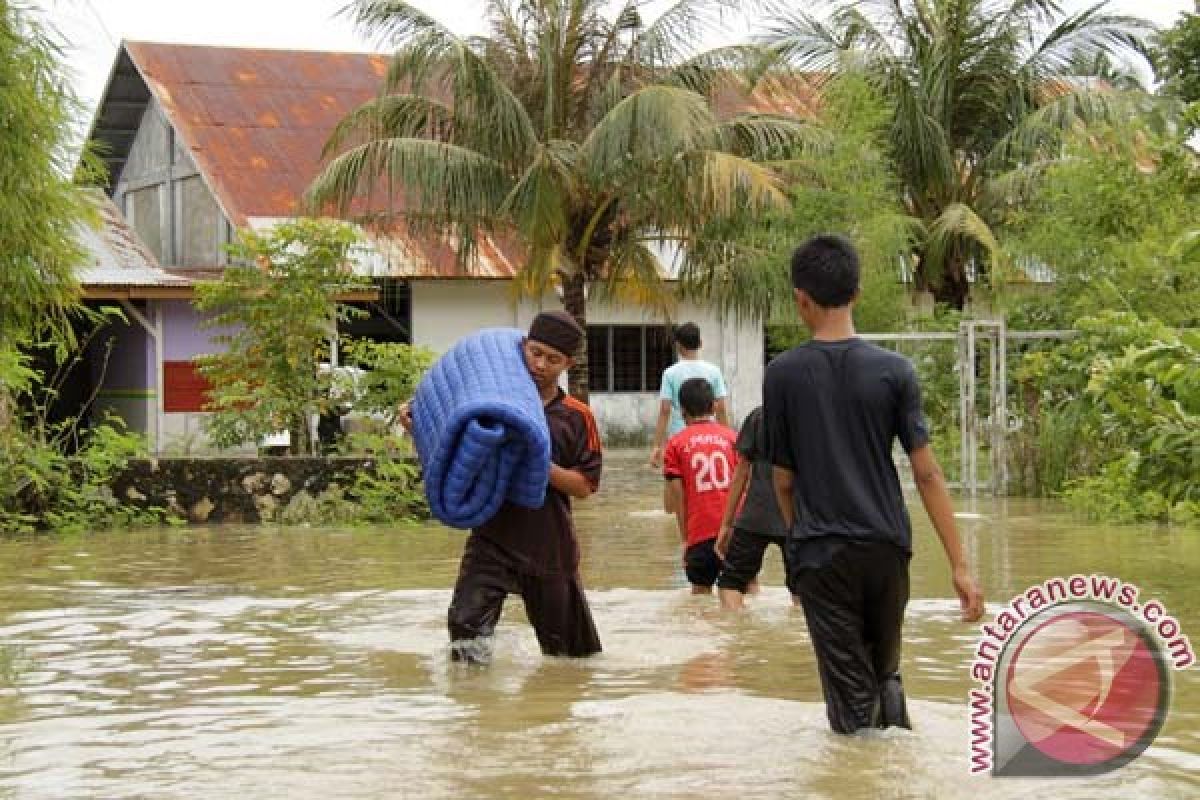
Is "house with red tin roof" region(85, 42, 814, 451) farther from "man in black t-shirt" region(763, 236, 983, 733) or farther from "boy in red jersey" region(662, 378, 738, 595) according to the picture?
"man in black t-shirt" region(763, 236, 983, 733)

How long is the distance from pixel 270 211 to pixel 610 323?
18.8 feet

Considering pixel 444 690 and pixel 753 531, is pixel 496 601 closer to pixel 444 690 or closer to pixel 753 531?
pixel 444 690

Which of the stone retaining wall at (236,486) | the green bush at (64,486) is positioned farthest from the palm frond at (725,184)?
the green bush at (64,486)

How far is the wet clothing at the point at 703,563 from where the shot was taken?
429 inches

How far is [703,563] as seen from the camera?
36.1 ft

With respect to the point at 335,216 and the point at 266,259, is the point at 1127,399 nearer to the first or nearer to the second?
the point at 266,259

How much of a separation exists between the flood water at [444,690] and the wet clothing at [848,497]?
12.4 inches

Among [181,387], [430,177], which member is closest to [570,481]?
[430,177]

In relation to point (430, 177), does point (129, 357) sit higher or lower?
lower

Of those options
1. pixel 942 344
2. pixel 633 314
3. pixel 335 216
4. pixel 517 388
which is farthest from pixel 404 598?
pixel 633 314

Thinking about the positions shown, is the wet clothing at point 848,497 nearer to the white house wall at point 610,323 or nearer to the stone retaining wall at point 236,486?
the stone retaining wall at point 236,486

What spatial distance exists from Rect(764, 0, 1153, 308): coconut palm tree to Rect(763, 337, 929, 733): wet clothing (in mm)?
23404

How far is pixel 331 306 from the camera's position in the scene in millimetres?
19188

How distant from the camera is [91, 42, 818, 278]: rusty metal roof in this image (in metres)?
28.5
